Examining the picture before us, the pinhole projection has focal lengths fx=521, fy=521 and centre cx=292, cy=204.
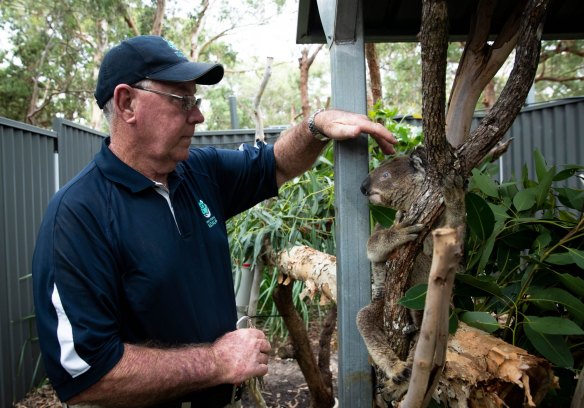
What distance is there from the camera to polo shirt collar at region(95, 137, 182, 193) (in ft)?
4.86

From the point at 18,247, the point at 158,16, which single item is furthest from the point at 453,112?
the point at 158,16

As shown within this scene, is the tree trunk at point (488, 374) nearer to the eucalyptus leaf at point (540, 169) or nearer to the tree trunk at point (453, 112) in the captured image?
the tree trunk at point (453, 112)

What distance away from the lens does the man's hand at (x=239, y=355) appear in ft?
4.68

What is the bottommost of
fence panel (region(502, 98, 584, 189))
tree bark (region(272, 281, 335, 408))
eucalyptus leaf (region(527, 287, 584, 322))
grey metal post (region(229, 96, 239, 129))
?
tree bark (region(272, 281, 335, 408))

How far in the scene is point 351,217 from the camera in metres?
1.47

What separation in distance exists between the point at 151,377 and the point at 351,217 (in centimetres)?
68

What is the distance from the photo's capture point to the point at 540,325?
1.22 m

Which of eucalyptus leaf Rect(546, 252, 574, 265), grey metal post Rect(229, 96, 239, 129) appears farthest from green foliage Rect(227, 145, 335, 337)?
grey metal post Rect(229, 96, 239, 129)

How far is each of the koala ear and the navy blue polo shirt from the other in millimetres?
653

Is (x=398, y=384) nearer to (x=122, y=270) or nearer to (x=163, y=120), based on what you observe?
(x=122, y=270)

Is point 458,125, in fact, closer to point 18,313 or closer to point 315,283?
point 315,283

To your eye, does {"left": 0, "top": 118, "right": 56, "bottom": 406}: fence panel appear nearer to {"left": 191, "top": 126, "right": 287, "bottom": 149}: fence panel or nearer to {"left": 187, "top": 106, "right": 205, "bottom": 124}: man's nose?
{"left": 187, "top": 106, "right": 205, "bottom": 124}: man's nose

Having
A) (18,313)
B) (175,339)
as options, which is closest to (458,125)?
(175,339)

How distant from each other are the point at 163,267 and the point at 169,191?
10.5 inches
